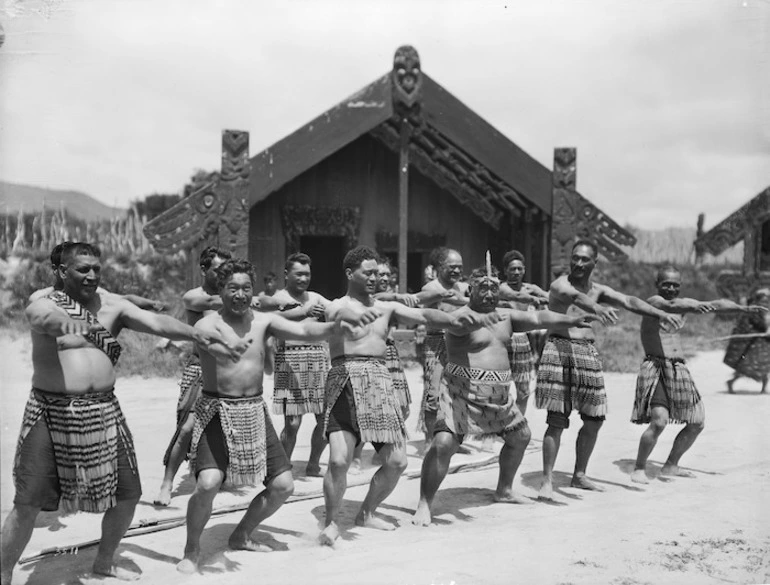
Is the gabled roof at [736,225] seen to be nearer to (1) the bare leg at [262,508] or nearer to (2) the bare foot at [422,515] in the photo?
(2) the bare foot at [422,515]

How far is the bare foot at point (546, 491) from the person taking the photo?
19.5 feet

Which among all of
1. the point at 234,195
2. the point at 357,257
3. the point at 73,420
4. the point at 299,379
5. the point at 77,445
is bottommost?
the point at 77,445

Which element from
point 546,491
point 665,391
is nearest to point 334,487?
point 546,491

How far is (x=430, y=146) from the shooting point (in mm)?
11547

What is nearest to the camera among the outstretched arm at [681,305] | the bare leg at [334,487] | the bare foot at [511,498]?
the bare leg at [334,487]

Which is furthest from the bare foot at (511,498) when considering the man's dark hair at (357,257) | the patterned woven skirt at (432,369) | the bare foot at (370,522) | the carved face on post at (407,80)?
the carved face on post at (407,80)

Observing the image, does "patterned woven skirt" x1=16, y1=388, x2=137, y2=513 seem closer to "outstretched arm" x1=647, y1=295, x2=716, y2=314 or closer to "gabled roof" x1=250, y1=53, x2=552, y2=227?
"outstretched arm" x1=647, y1=295, x2=716, y2=314

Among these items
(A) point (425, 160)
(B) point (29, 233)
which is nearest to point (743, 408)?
(A) point (425, 160)

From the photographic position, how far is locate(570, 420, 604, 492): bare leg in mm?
6273

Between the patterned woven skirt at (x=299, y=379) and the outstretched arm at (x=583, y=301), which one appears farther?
the patterned woven skirt at (x=299, y=379)

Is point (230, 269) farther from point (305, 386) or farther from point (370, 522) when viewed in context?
point (305, 386)

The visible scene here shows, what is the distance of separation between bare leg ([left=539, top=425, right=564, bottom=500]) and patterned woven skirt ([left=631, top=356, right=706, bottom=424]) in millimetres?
874

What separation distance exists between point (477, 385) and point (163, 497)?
2.22m

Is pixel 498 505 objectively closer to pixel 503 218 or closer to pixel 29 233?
pixel 503 218
